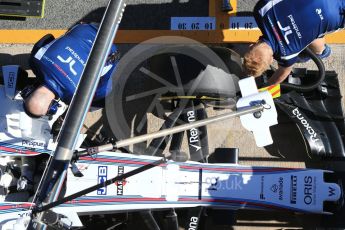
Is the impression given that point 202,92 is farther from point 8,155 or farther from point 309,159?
point 8,155

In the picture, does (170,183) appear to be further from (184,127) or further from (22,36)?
(22,36)

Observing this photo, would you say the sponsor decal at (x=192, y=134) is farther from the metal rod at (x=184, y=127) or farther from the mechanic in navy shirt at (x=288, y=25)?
the metal rod at (x=184, y=127)

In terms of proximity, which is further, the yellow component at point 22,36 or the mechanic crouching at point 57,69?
the yellow component at point 22,36

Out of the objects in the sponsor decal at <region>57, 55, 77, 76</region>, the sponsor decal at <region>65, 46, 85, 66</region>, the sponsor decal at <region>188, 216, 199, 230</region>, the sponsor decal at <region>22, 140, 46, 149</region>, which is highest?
the sponsor decal at <region>65, 46, 85, 66</region>

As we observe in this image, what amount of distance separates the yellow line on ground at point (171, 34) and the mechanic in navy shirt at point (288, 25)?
0.91 meters

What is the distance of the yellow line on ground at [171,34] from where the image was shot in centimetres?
396

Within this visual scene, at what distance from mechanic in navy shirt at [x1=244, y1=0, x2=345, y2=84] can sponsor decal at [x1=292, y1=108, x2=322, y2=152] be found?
2.12 ft

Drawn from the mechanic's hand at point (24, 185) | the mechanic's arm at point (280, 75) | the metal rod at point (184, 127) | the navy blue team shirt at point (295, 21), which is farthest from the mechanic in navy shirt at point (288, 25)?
the mechanic's hand at point (24, 185)

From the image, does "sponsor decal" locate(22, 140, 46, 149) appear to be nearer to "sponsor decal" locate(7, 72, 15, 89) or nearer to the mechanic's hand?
the mechanic's hand

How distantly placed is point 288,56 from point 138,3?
152 cm

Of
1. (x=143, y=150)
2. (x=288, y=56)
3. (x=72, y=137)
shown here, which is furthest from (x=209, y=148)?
(x=72, y=137)

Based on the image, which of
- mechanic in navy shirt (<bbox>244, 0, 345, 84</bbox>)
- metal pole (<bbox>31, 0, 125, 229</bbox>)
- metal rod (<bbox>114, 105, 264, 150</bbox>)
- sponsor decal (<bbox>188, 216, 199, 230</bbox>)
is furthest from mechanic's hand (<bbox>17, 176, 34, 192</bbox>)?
metal pole (<bbox>31, 0, 125, 229</bbox>)

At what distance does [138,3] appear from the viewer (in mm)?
4129

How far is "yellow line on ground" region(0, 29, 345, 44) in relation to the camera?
3.96 meters
